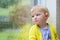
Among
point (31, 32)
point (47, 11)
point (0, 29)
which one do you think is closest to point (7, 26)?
point (0, 29)

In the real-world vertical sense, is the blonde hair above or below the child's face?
above

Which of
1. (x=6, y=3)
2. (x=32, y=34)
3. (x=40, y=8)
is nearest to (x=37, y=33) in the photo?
(x=32, y=34)

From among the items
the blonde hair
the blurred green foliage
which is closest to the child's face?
the blonde hair

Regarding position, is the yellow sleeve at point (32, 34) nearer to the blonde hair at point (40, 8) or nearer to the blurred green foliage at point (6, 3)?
the blonde hair at point (40, 8)

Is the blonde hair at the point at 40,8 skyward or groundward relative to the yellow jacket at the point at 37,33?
skyward

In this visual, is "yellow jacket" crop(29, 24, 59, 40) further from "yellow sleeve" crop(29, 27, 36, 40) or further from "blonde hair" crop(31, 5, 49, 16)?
"blonde hair" crop(31, 5, 49, 16)

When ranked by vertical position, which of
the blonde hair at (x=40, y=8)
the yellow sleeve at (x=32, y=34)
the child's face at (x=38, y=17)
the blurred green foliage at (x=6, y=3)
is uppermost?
the blurred green foliage at (x=6, y=3)

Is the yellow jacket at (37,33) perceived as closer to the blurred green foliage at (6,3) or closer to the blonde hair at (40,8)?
the blonde hair at (40,8)

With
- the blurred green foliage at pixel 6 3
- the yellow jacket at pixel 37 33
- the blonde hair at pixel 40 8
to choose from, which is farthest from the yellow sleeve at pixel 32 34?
the blurred green foliage at pixel 6 3

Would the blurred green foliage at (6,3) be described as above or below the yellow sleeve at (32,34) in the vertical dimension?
above

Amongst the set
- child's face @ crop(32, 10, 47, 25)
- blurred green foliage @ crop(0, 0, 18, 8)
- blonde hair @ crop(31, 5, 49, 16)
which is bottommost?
child's face @ crop(32, 10, 47, 25)

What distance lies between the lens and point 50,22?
1180 millimetres

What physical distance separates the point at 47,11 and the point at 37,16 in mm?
88

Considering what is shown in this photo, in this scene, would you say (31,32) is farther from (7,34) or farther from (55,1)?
(55,1)
